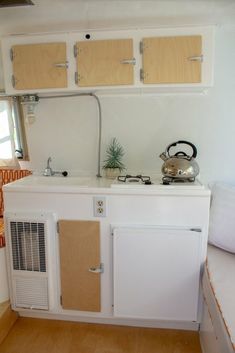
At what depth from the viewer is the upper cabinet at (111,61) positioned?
168 cm

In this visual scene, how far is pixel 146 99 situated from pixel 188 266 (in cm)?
127

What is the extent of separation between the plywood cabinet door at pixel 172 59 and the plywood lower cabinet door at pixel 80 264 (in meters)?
1.11

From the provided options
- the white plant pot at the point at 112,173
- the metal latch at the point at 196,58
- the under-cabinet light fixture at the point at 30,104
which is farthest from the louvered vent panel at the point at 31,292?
the metal latch at the point at 196,58

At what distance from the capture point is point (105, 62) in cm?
175

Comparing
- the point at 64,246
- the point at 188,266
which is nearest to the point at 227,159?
the point at 188,266

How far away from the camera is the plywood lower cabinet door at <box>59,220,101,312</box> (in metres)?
1.68

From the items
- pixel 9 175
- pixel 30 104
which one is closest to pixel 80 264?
pixel 9 175

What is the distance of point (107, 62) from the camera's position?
1743 mm

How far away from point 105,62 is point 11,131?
1107mm

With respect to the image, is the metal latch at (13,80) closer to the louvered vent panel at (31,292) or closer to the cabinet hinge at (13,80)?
the cabinet hinge at (13,80)

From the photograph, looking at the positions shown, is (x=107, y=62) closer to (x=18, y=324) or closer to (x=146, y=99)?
(x=146, y=99)

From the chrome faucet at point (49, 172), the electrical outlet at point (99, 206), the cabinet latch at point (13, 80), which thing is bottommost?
the electrical outlet at point (99, 206)

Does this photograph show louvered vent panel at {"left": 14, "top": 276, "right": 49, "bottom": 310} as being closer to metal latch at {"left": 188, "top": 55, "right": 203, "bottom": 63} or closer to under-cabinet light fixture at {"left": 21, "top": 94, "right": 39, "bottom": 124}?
under-cabinet light fixture at {"left": 21, "top": 94, "right": 39, "bottom": 124}

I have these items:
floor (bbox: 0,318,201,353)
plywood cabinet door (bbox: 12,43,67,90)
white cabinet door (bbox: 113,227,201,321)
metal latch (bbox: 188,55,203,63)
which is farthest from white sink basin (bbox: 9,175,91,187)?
metal latch (bbox: 188,55,203,63)
